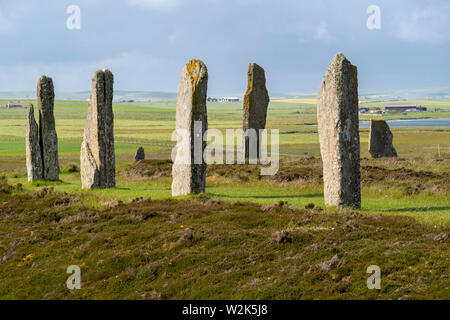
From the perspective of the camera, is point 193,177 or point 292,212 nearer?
point 292,212

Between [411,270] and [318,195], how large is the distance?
12929 mm

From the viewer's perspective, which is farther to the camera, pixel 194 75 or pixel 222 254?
pixel 194 75

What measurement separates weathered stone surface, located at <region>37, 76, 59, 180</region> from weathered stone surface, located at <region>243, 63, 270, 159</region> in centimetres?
1392

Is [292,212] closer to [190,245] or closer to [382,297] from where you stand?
[190,245]

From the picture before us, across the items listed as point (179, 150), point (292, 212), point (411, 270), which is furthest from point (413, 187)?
point (411, 270)

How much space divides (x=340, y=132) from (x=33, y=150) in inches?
754

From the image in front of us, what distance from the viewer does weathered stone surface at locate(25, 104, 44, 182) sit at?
3462 cm

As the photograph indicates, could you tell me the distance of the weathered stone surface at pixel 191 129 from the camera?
27.0 meters

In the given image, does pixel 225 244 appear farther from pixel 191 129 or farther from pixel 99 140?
pixel 99 140

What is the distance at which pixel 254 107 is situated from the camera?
4391cm

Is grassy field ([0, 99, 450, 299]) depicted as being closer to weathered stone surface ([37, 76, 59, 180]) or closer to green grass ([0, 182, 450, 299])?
green grass ([0, 182, 450, 299])

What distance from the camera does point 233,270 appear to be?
58.0ft
